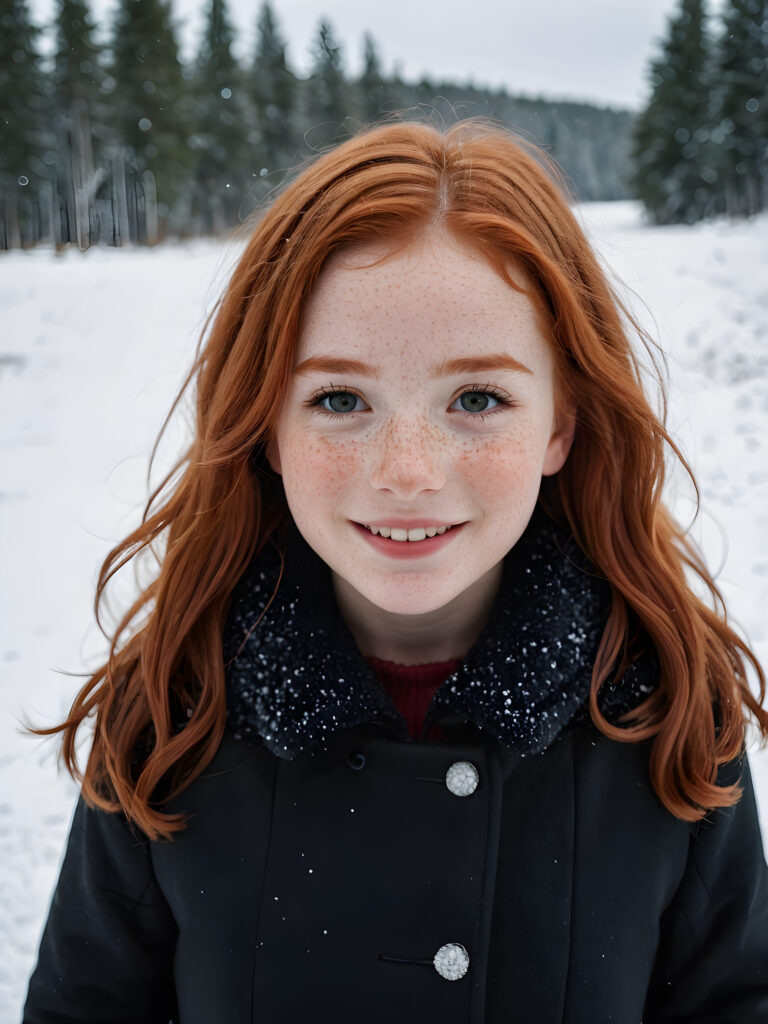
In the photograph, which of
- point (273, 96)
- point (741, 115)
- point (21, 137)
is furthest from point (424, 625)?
point (273, 96)

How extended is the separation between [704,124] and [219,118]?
13243 millimetres

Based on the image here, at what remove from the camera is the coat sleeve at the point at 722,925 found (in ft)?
4.42

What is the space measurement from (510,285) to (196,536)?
74 cm

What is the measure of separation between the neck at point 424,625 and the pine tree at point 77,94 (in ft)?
39.7

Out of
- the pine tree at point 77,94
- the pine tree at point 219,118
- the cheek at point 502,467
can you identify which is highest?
the pine tree at point 219,118

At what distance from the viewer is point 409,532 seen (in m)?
1.19

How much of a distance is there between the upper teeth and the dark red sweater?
1.19 feet

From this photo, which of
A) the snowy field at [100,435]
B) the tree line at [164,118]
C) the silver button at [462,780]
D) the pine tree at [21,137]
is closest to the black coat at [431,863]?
the silver button at [462,780]

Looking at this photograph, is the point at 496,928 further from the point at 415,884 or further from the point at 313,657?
the point at 313,657

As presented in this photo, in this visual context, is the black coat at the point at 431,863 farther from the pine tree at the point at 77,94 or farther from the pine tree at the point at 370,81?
the pine tree at the point at 370,81

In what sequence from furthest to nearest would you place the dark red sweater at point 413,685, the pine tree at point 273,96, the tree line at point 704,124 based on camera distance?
1. the pine tree at point 273,96
2. the tree line at point 704,124
3. the dark red sweater at point 413,685

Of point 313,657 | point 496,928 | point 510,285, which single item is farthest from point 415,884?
point 510,285

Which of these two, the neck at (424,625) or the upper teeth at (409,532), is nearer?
the upper teeth at (409,532)

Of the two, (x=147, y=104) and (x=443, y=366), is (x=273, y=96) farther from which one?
(x=443, y=366)
